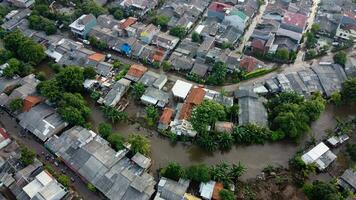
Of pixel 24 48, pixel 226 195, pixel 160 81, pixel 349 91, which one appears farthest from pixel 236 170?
pixel 24 48

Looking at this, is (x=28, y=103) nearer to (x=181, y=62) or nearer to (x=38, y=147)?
(x=38, y=147)

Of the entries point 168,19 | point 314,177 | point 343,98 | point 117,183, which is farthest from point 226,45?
point 117,183

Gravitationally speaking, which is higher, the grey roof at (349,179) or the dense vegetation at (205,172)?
the grey roof at (349,179)

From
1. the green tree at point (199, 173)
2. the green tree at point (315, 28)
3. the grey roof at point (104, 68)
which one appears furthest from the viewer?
the green tree at point (315, 28)

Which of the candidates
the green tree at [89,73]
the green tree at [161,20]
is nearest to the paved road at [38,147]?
the green tree at [89,73]

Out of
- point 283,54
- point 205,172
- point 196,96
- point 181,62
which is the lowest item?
point 205,172

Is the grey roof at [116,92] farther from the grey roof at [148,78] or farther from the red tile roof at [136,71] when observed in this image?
the grey roof at [148,78]
